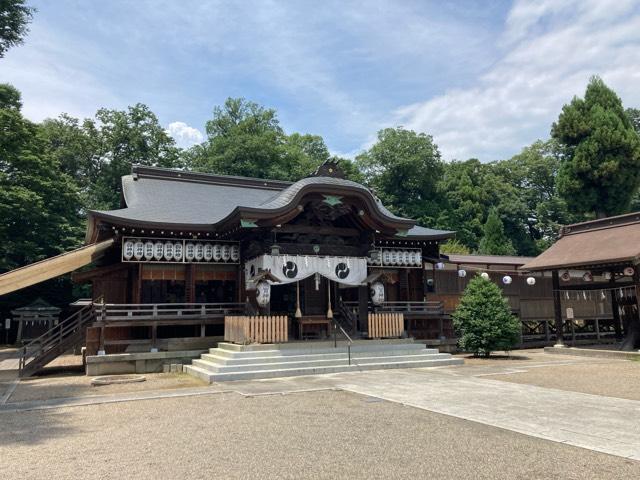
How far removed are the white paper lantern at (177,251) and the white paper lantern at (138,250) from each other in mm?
1113

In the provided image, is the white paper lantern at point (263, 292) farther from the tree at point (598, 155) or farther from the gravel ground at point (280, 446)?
the tree at point (598, 155)

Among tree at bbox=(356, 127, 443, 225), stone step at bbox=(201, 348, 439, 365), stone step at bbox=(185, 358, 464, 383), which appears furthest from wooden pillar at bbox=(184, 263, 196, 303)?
tree at bbox=(356, 127, 443, 225)

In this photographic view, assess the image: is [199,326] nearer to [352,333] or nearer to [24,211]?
[352,333]

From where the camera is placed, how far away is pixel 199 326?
17375 millimetres

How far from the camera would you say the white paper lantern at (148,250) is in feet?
54.0

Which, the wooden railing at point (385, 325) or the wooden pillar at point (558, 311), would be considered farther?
the wooden pillar at point (558, 311)

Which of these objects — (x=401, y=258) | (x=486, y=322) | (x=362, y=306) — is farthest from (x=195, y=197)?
(x=486, y=322)

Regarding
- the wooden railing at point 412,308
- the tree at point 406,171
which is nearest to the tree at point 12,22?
the wooden railing at point 412,308

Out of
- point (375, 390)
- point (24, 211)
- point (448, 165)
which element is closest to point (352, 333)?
point (375, 390)

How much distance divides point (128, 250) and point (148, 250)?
0.67 meters

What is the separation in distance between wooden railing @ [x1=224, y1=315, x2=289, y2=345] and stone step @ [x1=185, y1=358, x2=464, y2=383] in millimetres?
1575

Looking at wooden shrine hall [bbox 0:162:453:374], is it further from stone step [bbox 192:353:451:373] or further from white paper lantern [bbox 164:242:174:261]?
stone step [bbox 192:353:451:373]

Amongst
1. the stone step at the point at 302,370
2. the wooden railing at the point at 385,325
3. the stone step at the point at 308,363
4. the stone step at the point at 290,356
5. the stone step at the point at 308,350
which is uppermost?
the wooden railing at the point at 385,325

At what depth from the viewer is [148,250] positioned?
1650 centimetres
